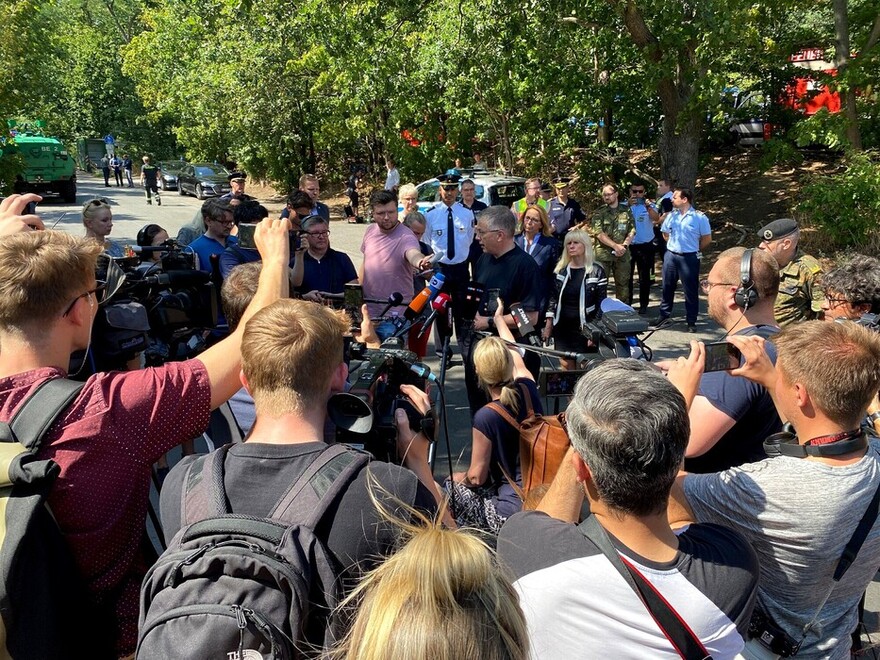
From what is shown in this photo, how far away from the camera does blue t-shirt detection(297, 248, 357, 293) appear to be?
5.25 m

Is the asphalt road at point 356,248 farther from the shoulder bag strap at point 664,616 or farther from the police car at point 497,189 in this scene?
the police car at point 497,189

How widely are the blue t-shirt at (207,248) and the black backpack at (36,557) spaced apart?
13.0 feet

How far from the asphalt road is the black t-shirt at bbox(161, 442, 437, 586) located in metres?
0.87

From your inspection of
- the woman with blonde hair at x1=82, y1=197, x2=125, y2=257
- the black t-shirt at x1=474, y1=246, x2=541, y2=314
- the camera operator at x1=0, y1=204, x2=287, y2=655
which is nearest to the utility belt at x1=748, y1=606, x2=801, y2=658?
the camera operator at x1=0, y1=204, x2=287, y2=655

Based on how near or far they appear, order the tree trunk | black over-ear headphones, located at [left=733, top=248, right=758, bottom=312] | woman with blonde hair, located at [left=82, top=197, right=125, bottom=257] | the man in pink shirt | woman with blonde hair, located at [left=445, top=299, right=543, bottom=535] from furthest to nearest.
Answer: the tree trunk, woman with blonde hair, located at [left=82, top=197, right=125, bottom=257], the man in pink shirt, woman with blonde hair, located at [left=445, top=299, right=543, bottom=535], black over-ear headphones, located at [left=733, top=248, right=758, bottom=312]

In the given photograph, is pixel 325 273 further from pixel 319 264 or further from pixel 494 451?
pixel 494 451

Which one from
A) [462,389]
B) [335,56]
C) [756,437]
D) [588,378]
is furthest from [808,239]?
[588,378]

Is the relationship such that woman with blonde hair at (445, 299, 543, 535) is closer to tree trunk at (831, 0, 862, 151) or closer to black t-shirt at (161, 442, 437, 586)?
black t-shirt at (161, 442, 437, 586)

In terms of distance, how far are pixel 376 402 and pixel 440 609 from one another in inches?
47.6

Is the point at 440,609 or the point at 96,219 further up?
the point at 96,219

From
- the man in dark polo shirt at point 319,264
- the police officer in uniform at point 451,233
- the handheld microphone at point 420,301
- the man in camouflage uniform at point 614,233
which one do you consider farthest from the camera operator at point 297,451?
the man in camouflage uniform at point 614,233

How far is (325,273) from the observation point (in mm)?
5289

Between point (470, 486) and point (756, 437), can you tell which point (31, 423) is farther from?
point (756, 437)

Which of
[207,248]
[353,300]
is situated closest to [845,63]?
[207,248]
